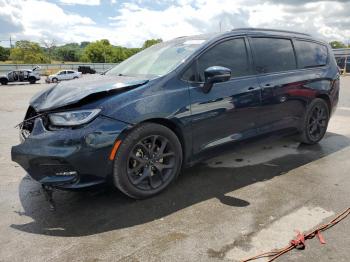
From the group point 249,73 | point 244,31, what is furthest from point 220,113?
point 244,31

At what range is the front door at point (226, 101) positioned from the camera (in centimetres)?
382

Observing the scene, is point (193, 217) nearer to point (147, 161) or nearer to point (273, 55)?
point (147, 161)

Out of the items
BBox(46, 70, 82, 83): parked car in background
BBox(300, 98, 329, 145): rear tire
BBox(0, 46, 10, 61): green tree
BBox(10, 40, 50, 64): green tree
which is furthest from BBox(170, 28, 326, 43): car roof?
BBox(0, 46, 10, 61): green tree

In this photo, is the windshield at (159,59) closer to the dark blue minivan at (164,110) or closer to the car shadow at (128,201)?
the dark blue minivan at (164,110)

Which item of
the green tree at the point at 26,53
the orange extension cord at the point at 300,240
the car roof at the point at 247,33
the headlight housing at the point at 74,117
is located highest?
the green tree at the point at 26,53

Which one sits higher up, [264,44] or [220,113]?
[264,44]

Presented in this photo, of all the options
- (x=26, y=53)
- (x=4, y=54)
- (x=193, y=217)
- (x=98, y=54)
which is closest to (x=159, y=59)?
(x=193, y=217)

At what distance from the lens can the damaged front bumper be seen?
121 inches

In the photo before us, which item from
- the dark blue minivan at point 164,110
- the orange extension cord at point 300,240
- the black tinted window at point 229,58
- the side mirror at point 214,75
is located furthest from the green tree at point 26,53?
the orange extension cord at point 300,240

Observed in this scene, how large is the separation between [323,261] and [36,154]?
97.2 inches

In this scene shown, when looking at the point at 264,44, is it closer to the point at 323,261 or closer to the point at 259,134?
the point at 259,134

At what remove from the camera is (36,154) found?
315 cm

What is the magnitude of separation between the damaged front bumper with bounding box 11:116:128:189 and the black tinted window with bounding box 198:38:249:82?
128 centimetres

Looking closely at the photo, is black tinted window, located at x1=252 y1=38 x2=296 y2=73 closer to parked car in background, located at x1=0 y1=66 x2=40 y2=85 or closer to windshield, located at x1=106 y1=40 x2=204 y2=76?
windshield, located at x1=106 y1=40 x2=204 y2=76
